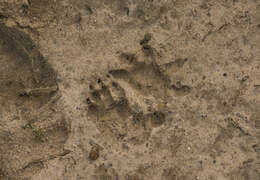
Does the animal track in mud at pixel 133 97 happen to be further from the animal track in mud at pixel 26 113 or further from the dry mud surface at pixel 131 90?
the animal track in mud at pixel 26 113

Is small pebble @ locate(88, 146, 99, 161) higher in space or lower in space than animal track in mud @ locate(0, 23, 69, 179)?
lower

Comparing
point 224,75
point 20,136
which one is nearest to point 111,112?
point 20,136

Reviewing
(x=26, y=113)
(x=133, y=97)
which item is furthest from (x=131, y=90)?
(x=26, y=113)

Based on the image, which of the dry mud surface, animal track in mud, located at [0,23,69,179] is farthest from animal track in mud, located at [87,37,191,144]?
animal track in mud, located at [0,23,69,179]

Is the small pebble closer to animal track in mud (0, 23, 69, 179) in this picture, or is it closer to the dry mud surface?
the dry mud surface

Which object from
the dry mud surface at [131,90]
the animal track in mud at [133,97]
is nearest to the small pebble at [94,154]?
the dry mud surface at [131,90]

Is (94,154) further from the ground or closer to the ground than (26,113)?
closer to the ground

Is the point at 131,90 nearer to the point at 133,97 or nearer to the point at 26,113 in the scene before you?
the point at 133,97

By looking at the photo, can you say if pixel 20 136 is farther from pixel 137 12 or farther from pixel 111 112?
pixel 137 12
